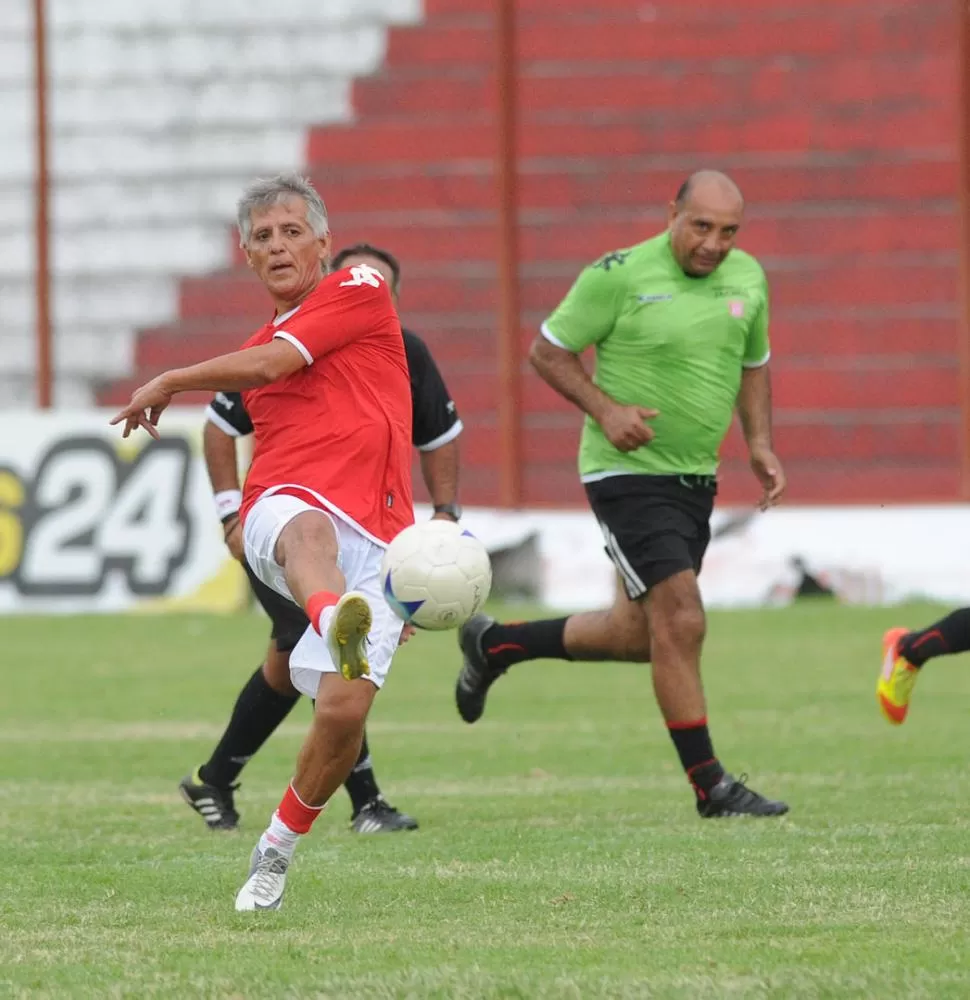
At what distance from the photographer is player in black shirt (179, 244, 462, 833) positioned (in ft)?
24.9

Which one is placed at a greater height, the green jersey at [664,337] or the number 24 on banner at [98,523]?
the green jersey at [664,337]

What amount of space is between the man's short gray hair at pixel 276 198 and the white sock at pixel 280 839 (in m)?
1.70

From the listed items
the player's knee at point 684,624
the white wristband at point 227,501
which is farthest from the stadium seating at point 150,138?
the player's knee at point 684,624

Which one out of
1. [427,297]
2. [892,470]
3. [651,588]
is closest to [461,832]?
[651,588]

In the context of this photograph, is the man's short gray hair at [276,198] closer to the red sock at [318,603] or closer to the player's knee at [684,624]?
the red sock at [318,603]

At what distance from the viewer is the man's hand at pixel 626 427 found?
25.9ft

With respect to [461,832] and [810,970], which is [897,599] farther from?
[810,970]

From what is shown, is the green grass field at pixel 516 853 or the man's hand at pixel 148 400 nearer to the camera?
the green grass field at pixel 516 853

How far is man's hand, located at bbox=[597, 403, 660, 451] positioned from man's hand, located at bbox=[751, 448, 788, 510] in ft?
1.91

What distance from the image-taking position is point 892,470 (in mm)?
19469

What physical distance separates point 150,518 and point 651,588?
9.05m

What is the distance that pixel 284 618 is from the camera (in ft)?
24.4

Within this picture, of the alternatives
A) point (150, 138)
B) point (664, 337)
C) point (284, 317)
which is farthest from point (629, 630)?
point (150, 138)

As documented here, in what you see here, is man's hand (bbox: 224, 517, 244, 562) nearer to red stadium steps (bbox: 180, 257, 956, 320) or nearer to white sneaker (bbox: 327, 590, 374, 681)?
white sneaker (bbox: 327, 590, 374, 681)
